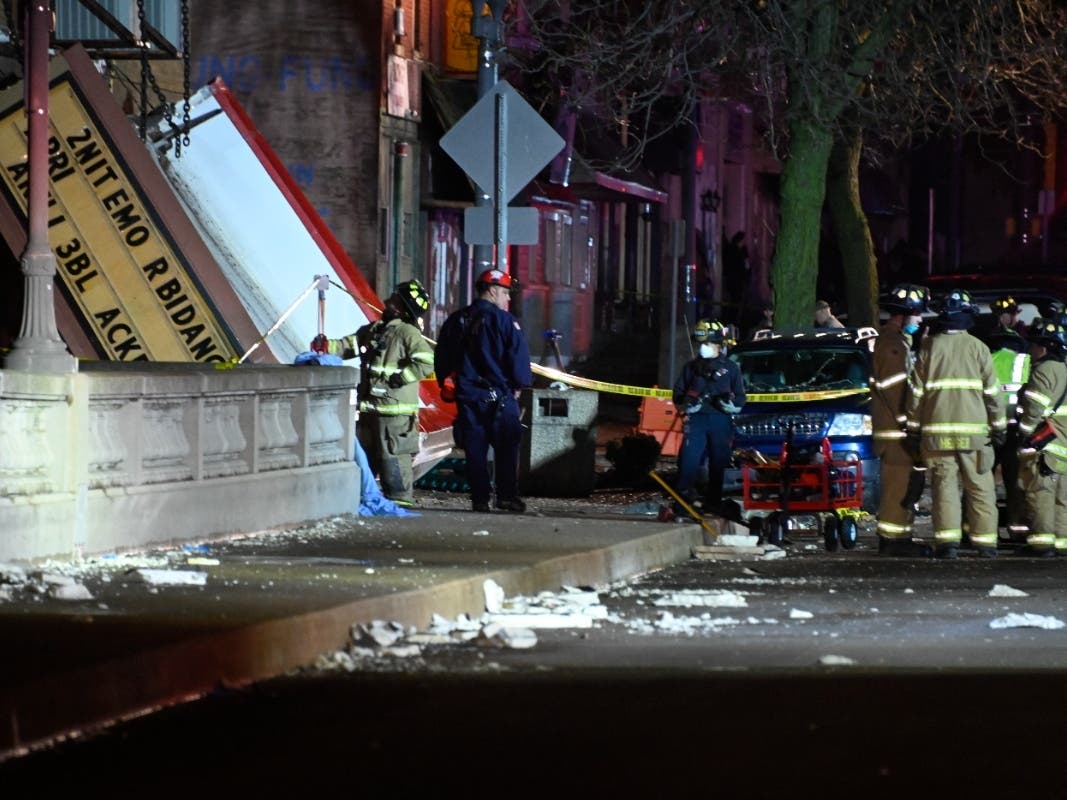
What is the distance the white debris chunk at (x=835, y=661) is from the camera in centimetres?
953

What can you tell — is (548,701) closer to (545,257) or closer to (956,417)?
(956,417)

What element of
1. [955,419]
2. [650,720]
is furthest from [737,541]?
[650,720]

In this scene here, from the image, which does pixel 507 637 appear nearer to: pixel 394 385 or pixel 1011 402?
pixel 394 385

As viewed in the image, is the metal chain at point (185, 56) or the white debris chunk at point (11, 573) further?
the metal chain at point (185, 56)

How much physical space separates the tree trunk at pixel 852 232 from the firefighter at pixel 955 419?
56.1ft

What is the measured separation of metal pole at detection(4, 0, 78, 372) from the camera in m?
11.9

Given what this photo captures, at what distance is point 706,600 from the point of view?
40.2 feet

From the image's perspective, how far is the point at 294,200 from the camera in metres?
22.9

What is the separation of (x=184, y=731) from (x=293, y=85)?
20.2 m

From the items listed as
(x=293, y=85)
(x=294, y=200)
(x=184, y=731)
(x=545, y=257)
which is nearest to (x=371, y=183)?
(x=293, y=85)

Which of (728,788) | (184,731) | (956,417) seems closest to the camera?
(728,788)

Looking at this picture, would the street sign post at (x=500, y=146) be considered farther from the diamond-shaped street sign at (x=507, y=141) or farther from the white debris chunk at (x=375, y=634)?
the white debris chunk at (x=375, y=634)

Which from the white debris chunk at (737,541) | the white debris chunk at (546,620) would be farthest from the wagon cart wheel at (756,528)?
the white debris chunk at (546,620)

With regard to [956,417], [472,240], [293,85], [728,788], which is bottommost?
[728,788]
